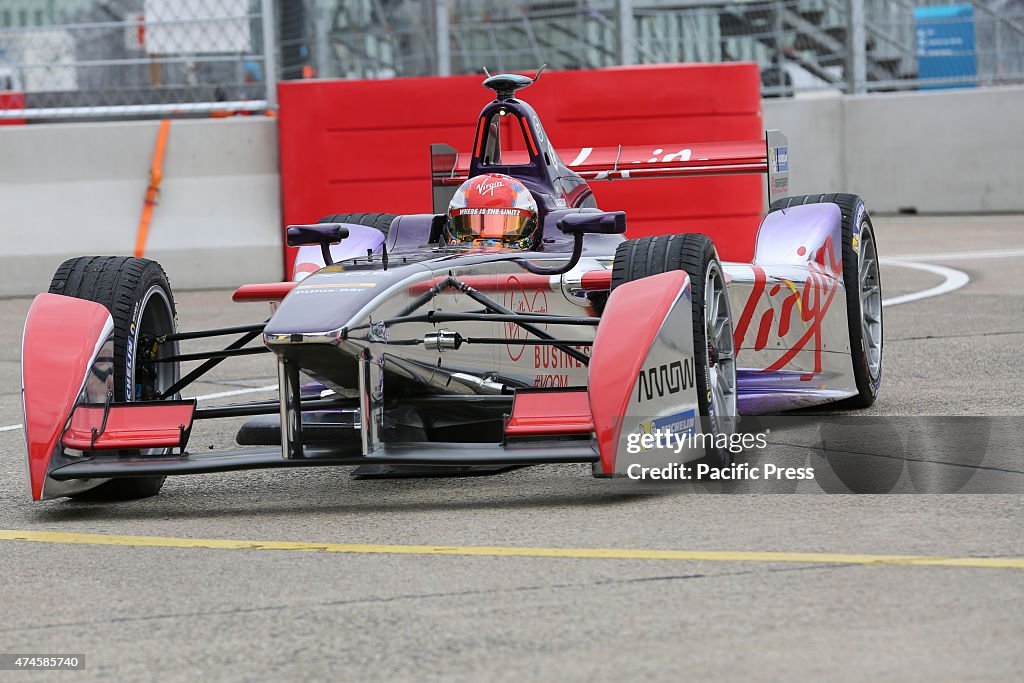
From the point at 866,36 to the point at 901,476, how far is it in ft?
43.7

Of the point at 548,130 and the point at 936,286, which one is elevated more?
the point at 548,130

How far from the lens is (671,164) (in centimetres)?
819

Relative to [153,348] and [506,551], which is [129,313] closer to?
[153,348]

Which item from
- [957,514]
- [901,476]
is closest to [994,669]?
[957,514]

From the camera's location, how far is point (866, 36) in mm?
17797

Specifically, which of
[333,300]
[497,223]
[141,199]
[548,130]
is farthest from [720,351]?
[141,199]

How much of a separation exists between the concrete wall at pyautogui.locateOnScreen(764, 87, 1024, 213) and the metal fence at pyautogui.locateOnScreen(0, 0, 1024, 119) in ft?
0.95

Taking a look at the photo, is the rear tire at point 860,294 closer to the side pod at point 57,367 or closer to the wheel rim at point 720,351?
the wheel rim at point 720,351

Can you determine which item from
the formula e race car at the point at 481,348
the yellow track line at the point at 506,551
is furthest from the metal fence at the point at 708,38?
the yellow track line at the point at 506,551

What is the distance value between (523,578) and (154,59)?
9.92m

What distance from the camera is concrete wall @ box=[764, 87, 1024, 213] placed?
17.3 m


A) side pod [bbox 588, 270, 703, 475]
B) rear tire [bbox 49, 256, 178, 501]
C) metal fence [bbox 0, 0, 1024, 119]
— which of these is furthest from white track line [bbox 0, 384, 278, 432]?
metal fence [bbox 0, 0, 1024, 119]

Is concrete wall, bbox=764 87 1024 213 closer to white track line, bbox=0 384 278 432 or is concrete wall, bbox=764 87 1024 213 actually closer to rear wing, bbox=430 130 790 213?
rear wing, bbox=430 130 790 213

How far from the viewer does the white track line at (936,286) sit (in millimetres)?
10984
